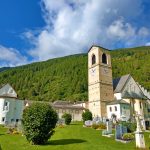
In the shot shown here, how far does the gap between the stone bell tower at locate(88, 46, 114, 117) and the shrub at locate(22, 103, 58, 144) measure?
42134 mm

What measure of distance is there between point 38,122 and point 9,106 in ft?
117

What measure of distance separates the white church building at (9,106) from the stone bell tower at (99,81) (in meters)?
22.2

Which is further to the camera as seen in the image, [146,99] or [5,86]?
[146,99]

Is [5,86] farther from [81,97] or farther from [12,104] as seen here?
[81,97]

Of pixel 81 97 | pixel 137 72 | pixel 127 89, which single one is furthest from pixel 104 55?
pixel 137 72

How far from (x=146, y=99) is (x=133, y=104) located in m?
8.30

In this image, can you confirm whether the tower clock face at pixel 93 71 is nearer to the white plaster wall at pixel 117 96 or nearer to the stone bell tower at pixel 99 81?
the stone bell tower at pixel 99 81

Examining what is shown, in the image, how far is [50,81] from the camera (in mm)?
178500

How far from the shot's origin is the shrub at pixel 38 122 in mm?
26031

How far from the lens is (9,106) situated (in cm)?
5934

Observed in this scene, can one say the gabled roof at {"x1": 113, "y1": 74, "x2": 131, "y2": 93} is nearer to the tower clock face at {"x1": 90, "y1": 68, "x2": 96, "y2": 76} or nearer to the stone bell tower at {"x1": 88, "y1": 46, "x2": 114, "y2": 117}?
the stone bell tower at {"x1": 88, "y1": 46, "x2": 114, "y2": 117}

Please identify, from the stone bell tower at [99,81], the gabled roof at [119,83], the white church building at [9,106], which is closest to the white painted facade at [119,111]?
the stone bell tower at [99,81]

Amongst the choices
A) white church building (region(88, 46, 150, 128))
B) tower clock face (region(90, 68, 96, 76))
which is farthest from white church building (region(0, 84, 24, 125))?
tower clock face (region(90, 68, 96, 76))

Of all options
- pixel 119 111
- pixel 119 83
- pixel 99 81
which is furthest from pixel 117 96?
pixel 119 111
